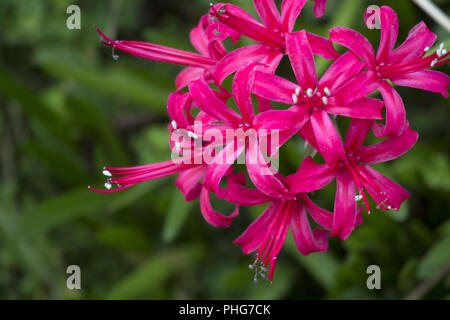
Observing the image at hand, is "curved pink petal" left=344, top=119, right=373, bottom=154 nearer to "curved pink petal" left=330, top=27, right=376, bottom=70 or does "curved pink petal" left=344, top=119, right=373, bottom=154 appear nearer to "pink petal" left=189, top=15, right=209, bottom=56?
"curved pink petal" left=330, top=27, right=376, bottom=70

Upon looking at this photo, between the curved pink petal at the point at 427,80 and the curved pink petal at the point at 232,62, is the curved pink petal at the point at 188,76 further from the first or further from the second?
the curved pink petal at the point at 427,80

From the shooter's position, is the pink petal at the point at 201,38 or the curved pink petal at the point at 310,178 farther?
the pink petal at the point at 201,38

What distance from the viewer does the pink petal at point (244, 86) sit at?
87 centimetres

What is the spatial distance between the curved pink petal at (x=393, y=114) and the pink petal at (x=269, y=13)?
23 cm

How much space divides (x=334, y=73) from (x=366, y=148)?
0.54ft

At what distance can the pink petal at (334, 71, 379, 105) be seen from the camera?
84cm

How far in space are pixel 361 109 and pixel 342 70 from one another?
3.0 inches

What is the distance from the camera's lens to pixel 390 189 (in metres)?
0.93

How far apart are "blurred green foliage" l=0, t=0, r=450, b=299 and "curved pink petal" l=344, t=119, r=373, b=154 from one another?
1.37ft

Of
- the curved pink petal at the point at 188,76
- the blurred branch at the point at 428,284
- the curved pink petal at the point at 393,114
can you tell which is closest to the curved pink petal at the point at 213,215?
the curved pink petal at the point at 188,76

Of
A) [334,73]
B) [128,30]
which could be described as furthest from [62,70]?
[334,73]

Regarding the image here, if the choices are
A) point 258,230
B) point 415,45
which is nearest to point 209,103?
point 258,230

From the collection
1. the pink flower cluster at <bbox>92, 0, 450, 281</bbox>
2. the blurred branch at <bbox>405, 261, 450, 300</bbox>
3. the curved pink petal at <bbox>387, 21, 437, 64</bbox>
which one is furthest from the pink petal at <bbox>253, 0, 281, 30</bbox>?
the blurred branch at <bbox>405, 261, 450, 300</bbox>
